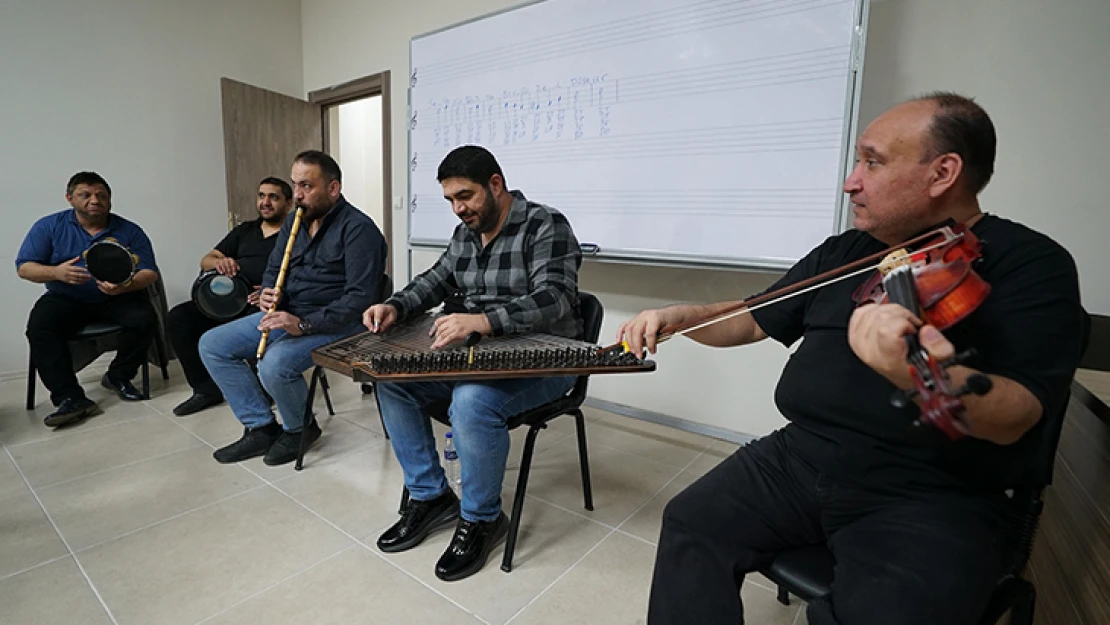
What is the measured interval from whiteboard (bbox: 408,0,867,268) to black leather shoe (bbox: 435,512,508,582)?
4.17 ft

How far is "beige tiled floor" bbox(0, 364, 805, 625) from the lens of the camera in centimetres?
132

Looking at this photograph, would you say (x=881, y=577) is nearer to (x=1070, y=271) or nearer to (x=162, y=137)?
(x=1070, y=271)

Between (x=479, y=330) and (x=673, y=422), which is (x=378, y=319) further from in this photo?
(x=673, y=422)

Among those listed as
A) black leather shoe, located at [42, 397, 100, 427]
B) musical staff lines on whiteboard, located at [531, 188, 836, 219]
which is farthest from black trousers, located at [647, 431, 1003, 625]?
black leather shoe, located at [42, 397, 100, 427]

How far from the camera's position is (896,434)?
2.75ft

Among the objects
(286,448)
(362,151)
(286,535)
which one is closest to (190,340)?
(286,448)

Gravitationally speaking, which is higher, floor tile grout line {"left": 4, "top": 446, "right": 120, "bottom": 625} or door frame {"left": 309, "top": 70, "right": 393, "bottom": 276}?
door frame {"left": 309, "top": 70, "right": 393, "bottom": 276}

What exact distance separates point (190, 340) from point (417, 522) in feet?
5.98

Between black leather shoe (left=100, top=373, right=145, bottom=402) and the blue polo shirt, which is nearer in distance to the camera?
the blue polo shirt

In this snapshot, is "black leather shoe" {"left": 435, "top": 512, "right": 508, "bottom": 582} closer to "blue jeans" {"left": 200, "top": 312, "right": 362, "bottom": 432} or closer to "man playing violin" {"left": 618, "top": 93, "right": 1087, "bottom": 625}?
"man playing violin" {"left": 618, "top": 93, "right": 1087, "bottom": 625}

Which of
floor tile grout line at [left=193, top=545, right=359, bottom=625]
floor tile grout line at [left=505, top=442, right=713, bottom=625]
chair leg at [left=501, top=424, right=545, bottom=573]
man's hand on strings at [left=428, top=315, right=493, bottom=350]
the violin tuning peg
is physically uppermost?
the violin tuning peg

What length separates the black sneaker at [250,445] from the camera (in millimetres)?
2059

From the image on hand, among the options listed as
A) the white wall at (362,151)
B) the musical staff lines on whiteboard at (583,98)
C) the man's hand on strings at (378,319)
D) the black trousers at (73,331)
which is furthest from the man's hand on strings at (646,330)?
the white wall at (362,151)

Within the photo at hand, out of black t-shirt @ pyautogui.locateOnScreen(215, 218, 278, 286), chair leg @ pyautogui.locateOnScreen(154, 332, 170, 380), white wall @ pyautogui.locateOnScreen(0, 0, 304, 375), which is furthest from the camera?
white wall @ pyautogui.locateOnScreen(0, 0, 304, 375)
